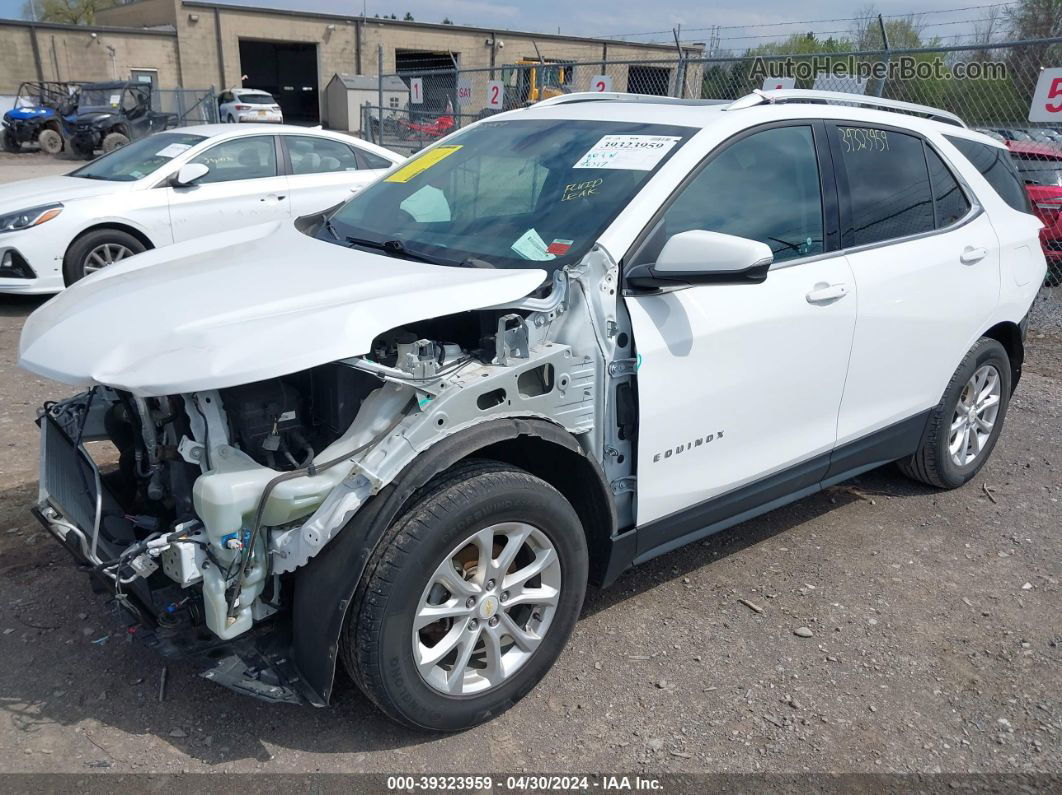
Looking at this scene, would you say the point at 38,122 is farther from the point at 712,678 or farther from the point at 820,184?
the point at 712,678

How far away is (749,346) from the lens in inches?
121

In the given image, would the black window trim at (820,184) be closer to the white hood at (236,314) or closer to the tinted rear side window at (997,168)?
the white hood at (236,314)

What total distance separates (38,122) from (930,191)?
26.9 meters

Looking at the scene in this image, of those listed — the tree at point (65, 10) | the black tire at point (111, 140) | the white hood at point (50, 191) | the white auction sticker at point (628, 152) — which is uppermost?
the tree at point (65, 10)

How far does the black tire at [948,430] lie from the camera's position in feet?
13.7

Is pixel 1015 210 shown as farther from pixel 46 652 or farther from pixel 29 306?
pixel 29 306

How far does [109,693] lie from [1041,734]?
3.09 meters

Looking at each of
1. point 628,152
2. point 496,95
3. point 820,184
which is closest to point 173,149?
point 628,152

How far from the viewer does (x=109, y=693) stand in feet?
9.23

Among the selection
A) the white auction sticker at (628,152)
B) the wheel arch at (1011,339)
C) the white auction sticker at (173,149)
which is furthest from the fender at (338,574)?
the white auction sticker at (173,149)

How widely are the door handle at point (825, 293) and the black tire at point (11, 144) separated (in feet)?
91.8

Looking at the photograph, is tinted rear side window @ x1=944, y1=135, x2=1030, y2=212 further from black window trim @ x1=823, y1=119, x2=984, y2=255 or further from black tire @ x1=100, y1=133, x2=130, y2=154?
black tire @ x1=100, y1=133, x2=130, y2=154

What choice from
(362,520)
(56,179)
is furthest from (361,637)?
(56,179)

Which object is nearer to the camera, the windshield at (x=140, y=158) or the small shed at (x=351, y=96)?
the windshield at (x=140, y=158)
